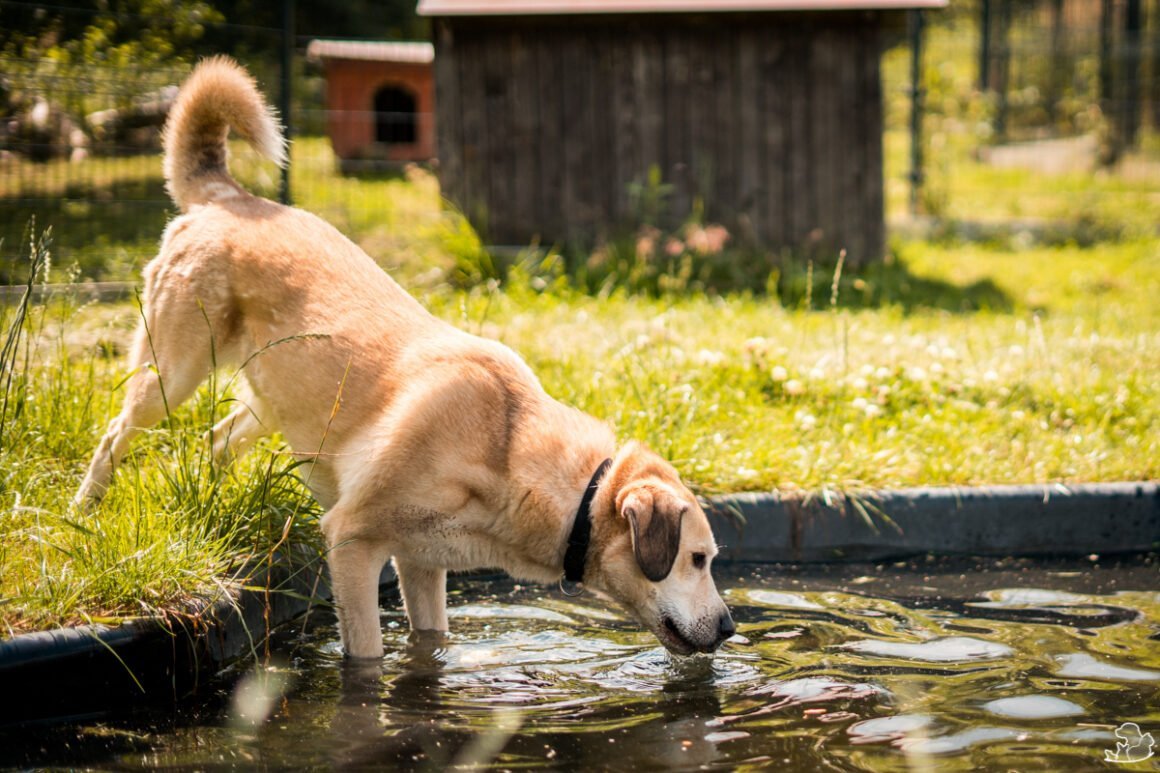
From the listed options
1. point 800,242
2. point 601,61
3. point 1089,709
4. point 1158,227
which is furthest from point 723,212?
point 1089,709

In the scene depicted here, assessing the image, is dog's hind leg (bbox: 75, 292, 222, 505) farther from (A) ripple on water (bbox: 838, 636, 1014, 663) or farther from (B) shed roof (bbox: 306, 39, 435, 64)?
(B) shed roof (bbox: 306, 39, 435, 64)

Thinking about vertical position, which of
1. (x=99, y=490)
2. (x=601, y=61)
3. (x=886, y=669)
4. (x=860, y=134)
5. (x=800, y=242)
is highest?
(x=601, y=61)

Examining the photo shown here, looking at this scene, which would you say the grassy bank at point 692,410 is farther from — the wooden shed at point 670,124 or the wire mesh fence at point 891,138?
the wooden shed at point 670,124

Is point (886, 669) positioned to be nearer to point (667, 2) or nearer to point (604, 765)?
point (604, 765)

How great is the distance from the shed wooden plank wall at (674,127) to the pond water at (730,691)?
5.58 meters

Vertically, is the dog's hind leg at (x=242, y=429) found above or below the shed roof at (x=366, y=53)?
below

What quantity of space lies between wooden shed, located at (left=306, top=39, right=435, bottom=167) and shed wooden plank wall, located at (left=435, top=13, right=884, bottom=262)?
17.2ft

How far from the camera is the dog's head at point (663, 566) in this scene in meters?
4.06

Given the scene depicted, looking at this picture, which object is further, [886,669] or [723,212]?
[723,212]

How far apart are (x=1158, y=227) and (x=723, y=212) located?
605 centimetres

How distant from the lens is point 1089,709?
151 inches

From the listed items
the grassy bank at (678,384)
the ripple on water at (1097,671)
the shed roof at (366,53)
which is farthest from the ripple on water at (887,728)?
the shed roof at (366,53)

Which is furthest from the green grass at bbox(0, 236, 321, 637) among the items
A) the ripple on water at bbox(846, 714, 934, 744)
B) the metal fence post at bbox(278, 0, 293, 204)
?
the metal fence post at bbox(278, 0, 293, 204)

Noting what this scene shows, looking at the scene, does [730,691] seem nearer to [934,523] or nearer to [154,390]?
[934,523]
